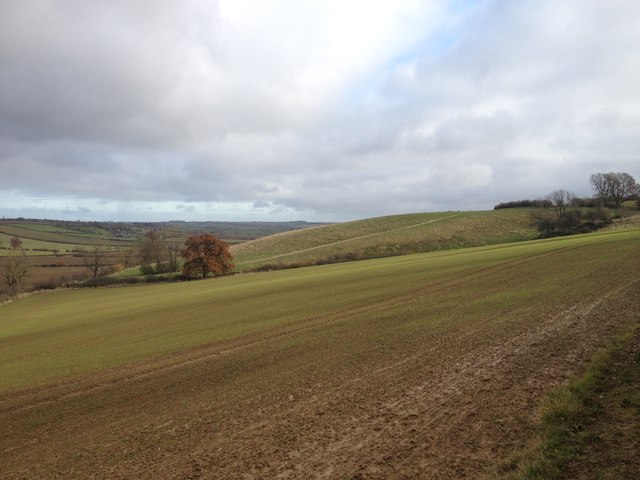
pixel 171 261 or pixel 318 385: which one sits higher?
pixel 171 261

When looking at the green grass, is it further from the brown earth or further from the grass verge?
the grass verge

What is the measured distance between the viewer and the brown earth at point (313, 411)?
735 centimetres

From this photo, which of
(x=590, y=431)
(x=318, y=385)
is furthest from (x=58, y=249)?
(x=590, y=431)

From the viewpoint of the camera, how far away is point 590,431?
6.85 m

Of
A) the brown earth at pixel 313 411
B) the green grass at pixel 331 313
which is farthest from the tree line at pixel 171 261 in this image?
the brown earth at pixel 313 411

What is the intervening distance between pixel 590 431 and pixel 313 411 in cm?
543

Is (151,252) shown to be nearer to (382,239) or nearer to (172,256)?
(172,256)

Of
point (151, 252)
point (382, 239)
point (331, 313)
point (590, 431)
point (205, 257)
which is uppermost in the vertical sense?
point (151, 252)

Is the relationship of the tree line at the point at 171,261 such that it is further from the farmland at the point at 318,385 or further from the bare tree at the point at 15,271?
the farmland at the point at 318,385

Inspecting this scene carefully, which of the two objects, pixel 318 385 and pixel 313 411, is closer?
pixel 313 411

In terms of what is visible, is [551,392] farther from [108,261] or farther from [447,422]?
[108,261]

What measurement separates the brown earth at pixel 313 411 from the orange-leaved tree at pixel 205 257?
53.4 m

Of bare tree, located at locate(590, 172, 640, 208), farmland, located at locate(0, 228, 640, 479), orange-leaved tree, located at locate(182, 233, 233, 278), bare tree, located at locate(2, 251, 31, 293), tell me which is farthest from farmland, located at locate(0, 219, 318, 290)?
bare tree, located at locate(590, 172, 640, 208)

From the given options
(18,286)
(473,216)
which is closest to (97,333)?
(18,286)
